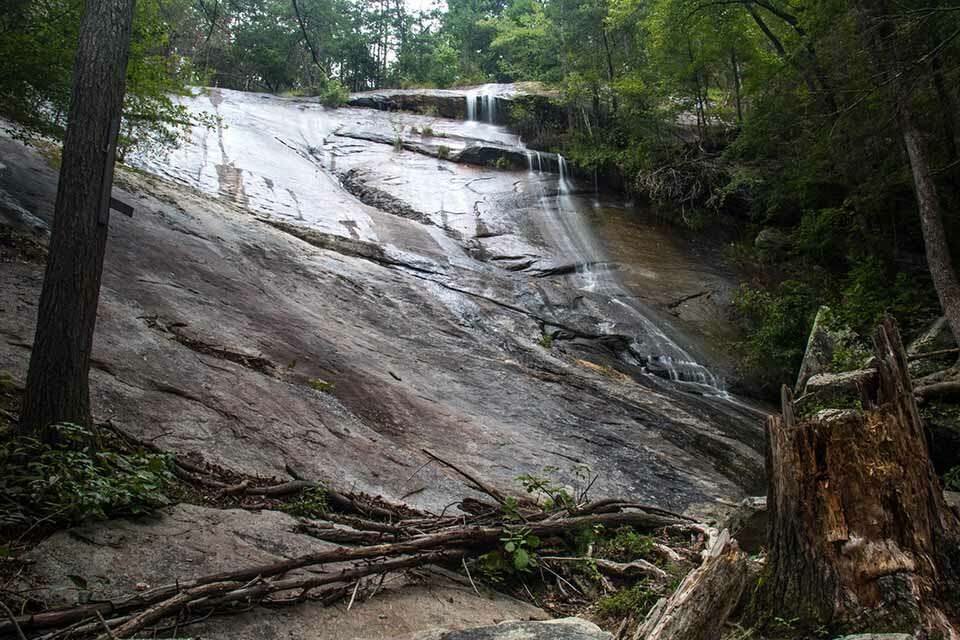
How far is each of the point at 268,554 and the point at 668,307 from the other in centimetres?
1344

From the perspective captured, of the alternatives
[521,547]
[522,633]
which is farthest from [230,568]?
[521,547]

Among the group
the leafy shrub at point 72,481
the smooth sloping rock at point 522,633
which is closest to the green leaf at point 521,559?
the smooth sloping rock at point 522,633

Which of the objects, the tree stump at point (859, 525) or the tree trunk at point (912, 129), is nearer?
the tree stump at point (859, 525)

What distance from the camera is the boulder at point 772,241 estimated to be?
19141 mm

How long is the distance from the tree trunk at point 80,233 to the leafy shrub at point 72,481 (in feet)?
0.75

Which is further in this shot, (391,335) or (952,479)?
(391,335)

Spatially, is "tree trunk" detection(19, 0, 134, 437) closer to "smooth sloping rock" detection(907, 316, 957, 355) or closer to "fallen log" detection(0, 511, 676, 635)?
"fallen log" detection(0, 511, 676, 635)

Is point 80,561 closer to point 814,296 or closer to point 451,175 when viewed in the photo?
point 814,296

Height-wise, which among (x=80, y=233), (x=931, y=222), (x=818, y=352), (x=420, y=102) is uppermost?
(x=420, y=102)

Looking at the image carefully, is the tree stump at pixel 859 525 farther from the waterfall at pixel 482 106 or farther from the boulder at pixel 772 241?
the waterfall at pixel 482 106

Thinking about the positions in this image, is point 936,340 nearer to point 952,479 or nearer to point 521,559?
point 952,479

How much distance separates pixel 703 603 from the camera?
9.84ft

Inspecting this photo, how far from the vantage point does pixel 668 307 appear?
15.9m

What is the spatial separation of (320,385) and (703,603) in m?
5.51
